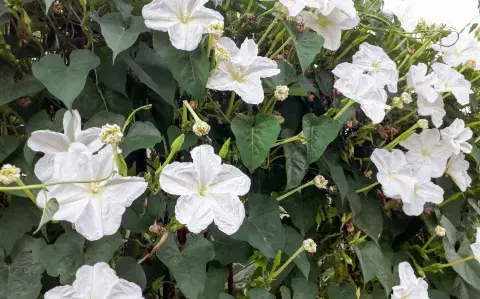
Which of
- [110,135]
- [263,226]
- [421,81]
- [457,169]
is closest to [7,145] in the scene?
[110,135]

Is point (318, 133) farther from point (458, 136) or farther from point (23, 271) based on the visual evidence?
point (23, 271)

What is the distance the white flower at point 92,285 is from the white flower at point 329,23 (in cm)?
57

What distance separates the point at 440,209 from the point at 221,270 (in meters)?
0.59

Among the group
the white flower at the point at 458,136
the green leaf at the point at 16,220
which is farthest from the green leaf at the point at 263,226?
the white flower at the point at 458,136

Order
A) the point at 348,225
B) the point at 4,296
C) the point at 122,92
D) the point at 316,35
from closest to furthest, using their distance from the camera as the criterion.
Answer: the point at 4,296 < the point at 122,92 < the point at 316,35 < the point at 348,225

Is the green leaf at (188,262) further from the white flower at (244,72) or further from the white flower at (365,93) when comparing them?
the white flower at (365,93)

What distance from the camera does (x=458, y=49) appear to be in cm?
117

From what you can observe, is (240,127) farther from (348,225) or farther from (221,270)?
(348,225)

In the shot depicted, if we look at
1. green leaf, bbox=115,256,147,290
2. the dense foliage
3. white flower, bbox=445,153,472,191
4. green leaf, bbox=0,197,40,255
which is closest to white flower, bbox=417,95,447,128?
the dense foliage

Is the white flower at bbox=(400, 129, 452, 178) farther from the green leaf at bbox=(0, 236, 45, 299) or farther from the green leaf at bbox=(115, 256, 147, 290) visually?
the green leaf at bbox=(0, 236, 45, 299)

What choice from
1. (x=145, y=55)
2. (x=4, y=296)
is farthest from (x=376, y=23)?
(x=4, y=296)

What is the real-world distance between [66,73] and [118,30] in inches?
4.0

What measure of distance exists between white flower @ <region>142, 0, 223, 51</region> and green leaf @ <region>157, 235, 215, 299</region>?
302 millimetres

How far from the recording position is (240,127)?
842mm
